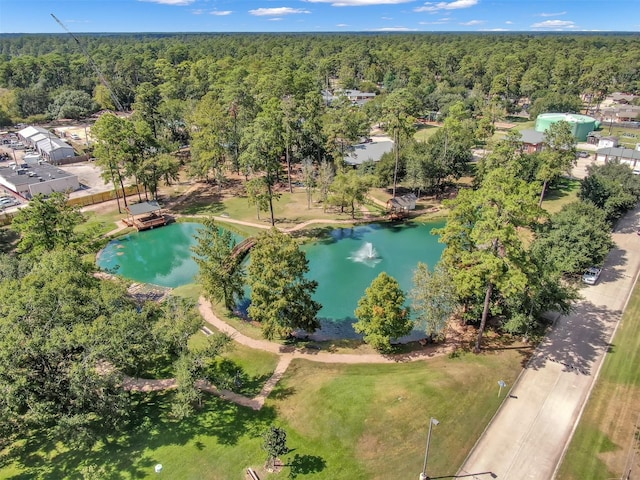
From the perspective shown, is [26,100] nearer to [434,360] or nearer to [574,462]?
[434,360]

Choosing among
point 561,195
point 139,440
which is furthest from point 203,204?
point 561,195

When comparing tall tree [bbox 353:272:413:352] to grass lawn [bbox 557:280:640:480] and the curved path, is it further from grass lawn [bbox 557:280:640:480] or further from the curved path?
grass lawn [bbox 557:280:640:480]

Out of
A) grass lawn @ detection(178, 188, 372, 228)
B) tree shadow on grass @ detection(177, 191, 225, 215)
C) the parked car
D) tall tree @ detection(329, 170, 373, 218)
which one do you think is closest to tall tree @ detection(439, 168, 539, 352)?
the parked car

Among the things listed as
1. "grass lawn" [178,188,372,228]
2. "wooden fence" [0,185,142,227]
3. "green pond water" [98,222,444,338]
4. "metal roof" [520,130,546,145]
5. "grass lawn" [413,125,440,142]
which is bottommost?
"green pond water" [98,222,444,338]

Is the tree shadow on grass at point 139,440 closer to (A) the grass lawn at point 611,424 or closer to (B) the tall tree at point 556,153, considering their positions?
(A) the grass lawn at point 611,424

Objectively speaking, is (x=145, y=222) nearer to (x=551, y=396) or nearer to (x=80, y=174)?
(x=80, y=174)

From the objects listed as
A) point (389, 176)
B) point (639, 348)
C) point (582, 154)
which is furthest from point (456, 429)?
point (582, 154)
